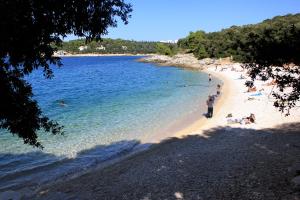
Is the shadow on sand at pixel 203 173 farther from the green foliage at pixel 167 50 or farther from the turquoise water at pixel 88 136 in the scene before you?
the green foliage at pixel 167 50

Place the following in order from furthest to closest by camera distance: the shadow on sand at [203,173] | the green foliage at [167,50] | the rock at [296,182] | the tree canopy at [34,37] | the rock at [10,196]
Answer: the green foliage at [167,50]
the rock at [10,196]
the shadow on sand at [203,173]
the rock at [296,182]
the tree canopy at [34,37]

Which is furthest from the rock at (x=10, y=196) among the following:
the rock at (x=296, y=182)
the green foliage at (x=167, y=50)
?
the green foliage at (x=167, y=50)

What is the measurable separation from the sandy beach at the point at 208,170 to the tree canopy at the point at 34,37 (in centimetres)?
610

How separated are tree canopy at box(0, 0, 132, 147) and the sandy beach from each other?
20.0 feet

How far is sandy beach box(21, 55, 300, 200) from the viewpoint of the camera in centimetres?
1383

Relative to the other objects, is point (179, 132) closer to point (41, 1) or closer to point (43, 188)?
point (43, 188)

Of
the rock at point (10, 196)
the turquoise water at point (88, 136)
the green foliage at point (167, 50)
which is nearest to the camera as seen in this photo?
the rock at point (10, 196)

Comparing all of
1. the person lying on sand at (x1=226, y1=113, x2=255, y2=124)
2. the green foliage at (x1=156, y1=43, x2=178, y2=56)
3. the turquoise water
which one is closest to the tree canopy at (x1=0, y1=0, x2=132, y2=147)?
the turquoise water

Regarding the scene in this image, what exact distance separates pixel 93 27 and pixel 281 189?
8.53 metres

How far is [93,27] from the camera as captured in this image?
10.0 m

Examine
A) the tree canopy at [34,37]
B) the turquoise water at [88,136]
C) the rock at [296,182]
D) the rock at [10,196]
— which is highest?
the tree canopy at [34,37]

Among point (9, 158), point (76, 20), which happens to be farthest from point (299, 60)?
point (9, 158)

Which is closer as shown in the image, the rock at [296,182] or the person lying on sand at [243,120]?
the rock at [296,182]

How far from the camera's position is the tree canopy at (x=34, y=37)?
8484mm
